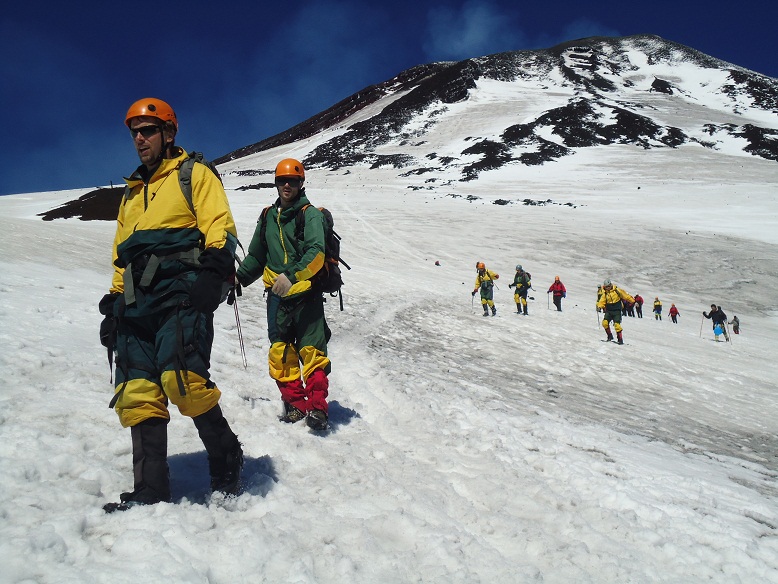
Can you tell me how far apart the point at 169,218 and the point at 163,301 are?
0.53 m

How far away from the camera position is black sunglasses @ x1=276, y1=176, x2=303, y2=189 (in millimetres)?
5000

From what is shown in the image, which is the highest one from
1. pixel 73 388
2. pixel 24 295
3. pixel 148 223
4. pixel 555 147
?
pixel 555 147

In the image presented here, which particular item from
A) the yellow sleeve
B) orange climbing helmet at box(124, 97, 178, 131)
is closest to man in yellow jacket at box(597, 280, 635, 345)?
the yellow sleeve

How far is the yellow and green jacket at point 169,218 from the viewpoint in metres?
3.23

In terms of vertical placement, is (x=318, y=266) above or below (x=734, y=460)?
above

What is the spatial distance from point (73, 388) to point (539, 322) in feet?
44.3

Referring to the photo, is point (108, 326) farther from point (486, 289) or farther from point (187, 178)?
point (486, 289)

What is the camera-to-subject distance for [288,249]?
509cm

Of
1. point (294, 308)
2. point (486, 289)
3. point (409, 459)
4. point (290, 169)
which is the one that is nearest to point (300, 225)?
point (290, 169)

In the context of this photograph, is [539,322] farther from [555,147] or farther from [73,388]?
[555,147]

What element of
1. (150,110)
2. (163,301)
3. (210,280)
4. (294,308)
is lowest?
(294,308)

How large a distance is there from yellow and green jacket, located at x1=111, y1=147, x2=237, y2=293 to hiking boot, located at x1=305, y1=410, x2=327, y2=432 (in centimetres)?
208

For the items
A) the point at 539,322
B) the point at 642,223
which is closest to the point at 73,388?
the point at 539,322

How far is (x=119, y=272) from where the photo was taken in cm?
341
